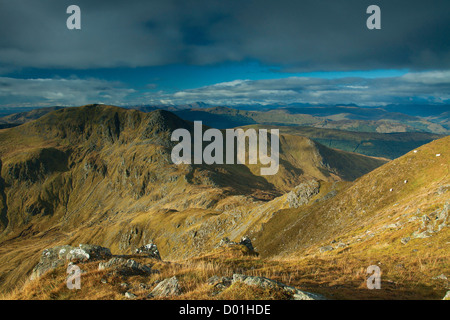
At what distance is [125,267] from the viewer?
1489cm

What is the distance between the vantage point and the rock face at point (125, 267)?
14.4m

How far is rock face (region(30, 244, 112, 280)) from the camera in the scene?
1633 cm

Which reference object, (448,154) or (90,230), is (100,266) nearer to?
(448,154)

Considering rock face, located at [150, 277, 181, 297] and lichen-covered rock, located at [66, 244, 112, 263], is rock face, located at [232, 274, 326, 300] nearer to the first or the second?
rock face, located at [150, 277, 181, 297]

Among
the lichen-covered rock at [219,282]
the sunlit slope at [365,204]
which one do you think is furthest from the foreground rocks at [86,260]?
the sunlit slope at [365,204]

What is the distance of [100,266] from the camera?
1481 cm

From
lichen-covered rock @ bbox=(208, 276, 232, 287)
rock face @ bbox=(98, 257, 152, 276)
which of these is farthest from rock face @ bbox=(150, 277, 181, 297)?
rock face @ bbox=(98, 257, 152, 276)

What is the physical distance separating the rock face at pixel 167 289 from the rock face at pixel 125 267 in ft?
12.4

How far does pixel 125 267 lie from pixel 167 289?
523cm

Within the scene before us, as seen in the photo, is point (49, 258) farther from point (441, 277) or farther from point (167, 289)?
point (441, 277)

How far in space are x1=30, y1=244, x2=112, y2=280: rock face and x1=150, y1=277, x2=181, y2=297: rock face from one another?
803 centimetres

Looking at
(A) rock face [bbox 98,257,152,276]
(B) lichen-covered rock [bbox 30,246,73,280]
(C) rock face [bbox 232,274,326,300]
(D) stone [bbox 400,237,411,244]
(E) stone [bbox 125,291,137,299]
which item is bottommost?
(D) stone [bbox 400,237,411,244]

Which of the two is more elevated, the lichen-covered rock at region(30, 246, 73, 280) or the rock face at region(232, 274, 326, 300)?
the rock face at region(232, 274, 326, 300)

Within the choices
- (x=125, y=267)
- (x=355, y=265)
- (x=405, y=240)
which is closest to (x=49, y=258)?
(x=125, y=267)
